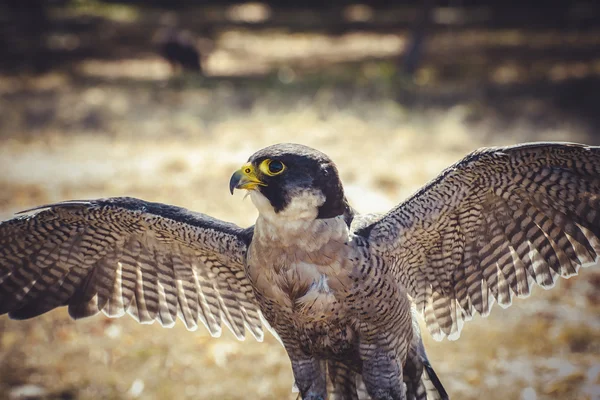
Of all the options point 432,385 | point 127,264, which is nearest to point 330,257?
point 432,385

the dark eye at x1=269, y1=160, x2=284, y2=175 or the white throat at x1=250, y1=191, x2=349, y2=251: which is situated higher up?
the dark eye at x1=269, y1=160, x2=284, y2=175

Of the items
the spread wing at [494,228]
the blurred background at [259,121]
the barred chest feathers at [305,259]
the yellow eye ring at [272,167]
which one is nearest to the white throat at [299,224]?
the barred chest feathers at [305,259]

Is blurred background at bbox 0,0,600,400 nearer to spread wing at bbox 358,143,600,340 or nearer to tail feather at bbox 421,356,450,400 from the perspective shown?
tail feather at bbox 421,356,450,400

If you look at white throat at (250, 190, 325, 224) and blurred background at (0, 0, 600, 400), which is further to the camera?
blurred background at (0, 0, 600, 400)

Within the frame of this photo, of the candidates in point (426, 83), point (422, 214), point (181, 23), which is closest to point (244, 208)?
point (422, 214)

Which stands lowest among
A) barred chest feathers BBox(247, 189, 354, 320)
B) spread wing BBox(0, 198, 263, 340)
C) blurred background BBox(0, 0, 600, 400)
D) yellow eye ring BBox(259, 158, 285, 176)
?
blurred background BBox(0, 0, 600, 400)

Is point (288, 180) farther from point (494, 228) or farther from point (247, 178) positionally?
point (494, 228)

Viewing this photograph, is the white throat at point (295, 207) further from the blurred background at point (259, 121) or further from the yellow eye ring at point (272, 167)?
the blurred background at point (259, 121)

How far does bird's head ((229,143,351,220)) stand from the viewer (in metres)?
3.14

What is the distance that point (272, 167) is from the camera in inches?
124

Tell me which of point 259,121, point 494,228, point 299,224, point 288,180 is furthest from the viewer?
point 259,121

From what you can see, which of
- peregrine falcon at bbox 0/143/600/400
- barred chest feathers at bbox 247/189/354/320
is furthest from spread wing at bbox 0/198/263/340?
barred chest feathers at bbox 247/189/354/320

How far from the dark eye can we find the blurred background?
2543mm

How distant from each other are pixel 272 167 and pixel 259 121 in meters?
9.05
